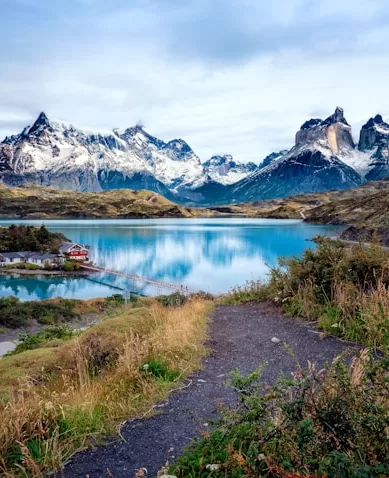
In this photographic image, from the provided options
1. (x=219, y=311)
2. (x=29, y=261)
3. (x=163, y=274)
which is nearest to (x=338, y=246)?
(x=219, y=311)

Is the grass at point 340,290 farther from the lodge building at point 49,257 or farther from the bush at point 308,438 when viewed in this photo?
the lodge building at point 49,257

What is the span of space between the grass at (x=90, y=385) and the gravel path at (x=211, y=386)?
Result: 0.26 meters

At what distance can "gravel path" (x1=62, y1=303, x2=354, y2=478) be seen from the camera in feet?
14.8

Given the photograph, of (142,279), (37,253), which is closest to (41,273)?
(37,253)

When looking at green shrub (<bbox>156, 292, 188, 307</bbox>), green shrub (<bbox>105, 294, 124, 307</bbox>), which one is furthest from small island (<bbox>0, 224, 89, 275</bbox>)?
green shrub (<bbox>156, 292, 188, 307</bbox>)

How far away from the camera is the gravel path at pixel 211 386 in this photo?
452 centimetres

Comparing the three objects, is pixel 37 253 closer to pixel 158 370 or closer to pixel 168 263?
pixel 168 263

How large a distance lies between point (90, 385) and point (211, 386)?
1750 millimetres

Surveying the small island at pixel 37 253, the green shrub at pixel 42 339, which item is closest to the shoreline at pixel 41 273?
the small island at pixel 37 253

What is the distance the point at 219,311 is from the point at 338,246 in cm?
377

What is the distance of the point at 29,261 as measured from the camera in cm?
7731

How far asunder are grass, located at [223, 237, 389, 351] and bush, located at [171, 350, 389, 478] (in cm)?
435

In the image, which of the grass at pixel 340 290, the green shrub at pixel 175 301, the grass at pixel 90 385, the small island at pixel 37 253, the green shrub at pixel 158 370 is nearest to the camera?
the grass at pixel 90 385

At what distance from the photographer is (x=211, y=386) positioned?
663 cm
